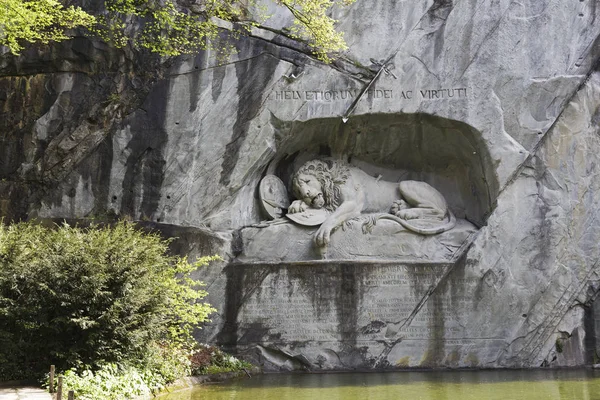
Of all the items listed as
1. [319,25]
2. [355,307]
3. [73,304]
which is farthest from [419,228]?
[73,304]

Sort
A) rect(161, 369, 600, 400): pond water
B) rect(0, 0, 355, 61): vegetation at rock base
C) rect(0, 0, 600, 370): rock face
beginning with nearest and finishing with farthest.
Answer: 1. rect(161, 369, 600, 400): pond water
2. rect(0, 0, 600, 370): rock face
3. rect(0, 0, 355, 61): vegetation at rock base

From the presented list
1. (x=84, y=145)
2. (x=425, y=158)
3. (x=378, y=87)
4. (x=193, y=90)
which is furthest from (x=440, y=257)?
(x=84, y=145)

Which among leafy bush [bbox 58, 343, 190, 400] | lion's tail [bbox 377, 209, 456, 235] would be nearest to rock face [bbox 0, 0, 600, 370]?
lion's tail [bbox 377, 209, 456, 235]

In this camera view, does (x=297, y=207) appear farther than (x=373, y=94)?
Yes

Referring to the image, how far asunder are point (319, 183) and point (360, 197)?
92cm

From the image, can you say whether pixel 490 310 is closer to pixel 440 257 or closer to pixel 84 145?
pixel 440 257

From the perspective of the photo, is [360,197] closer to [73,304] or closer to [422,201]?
[422,201]

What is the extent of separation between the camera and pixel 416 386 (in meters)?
11.1

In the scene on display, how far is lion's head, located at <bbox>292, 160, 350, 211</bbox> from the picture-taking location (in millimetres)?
15102

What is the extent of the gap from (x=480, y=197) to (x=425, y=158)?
4.83 ft

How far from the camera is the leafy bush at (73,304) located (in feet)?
33.0

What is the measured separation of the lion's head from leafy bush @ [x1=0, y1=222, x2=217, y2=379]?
5.07m

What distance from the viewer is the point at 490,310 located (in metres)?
13.9

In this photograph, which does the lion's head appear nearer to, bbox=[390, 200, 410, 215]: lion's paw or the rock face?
the rock face
